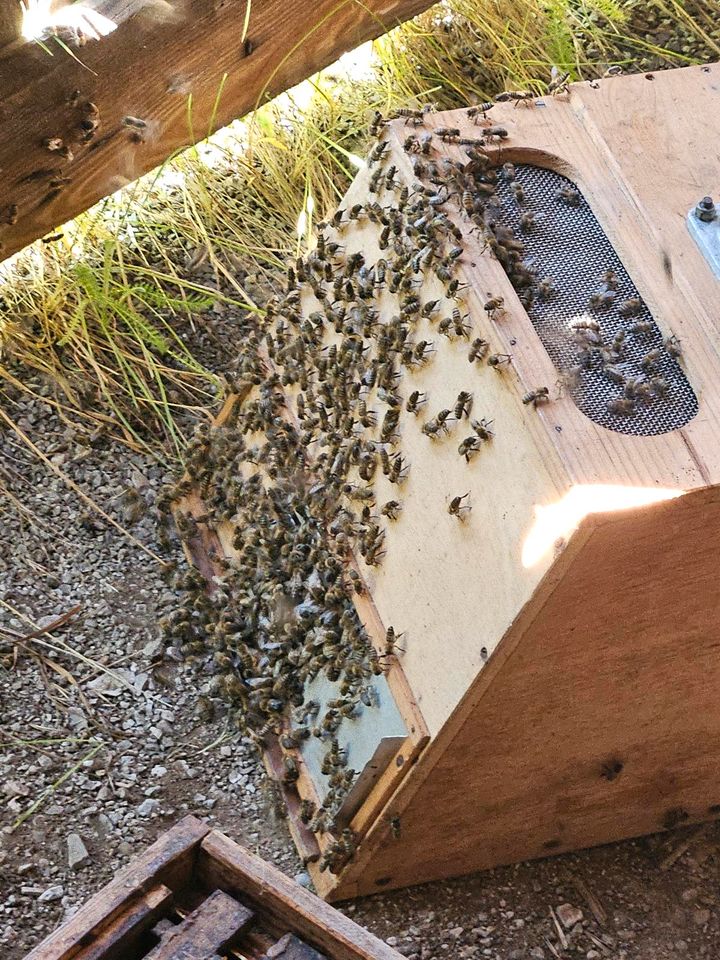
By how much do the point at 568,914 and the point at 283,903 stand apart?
159 centimetres

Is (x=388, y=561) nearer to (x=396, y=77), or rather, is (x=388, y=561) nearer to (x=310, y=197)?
(x=310, y=197)

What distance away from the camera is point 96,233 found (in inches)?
225

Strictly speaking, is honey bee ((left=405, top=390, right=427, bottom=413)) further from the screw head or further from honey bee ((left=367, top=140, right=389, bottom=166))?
the screw head

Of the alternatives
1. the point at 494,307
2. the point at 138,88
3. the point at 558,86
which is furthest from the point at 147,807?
the point at 558,86

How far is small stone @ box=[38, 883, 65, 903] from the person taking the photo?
392 centimetres

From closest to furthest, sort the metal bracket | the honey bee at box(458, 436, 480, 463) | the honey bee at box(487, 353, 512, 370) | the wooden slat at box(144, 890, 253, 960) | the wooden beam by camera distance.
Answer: the wooden slat at box(144, 890, 253, 960), the honey bee at box(487, 353, 512, 370), the honey bee at box(458, 436, 480, 463), the metal bracket, the wooden beam

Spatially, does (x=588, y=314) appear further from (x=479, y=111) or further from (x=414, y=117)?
(x=414, y=117)

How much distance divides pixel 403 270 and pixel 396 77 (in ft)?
8.81

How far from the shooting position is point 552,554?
10.3 ft

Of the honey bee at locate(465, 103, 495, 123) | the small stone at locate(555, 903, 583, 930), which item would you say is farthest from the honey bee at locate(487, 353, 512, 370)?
the small stone at locate(555, 903, 583, 930)

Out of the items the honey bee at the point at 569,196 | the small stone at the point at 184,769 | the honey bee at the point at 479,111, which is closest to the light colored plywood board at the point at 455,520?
the honey bee at the point at 479,111

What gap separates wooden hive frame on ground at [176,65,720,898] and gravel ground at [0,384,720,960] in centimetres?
13

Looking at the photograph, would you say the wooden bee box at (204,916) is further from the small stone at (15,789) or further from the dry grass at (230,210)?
the dry grass at (230,210)

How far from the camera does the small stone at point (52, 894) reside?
154 inches
